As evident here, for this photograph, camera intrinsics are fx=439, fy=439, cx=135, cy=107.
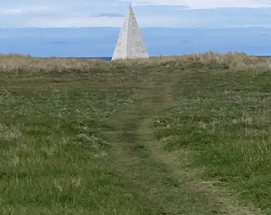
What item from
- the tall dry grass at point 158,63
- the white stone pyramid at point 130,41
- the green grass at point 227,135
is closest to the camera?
the green grass at point 227,135

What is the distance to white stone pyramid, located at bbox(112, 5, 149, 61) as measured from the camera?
135 ft

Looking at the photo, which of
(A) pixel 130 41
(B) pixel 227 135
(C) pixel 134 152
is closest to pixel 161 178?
(C) pixel 134 152

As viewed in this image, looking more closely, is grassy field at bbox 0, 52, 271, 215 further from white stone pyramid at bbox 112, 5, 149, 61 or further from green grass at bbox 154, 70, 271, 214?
white stone pyramid at bbox 112, 5, 149, 61

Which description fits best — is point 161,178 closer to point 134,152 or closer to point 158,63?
point 134,152

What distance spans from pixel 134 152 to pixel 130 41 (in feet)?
107

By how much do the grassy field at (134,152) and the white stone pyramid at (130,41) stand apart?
19.5 meters

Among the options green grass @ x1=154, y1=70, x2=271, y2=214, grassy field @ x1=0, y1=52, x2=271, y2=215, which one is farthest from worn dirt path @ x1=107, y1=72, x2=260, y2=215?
green grass @ x1=154, y1=70, x2=271, y2=214

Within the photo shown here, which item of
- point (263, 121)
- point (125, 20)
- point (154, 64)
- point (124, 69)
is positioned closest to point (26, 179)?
point (263, 121)

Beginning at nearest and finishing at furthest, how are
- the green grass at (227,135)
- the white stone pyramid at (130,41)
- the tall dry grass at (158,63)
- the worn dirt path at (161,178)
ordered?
the worn dirt path at (161,178), the green grass at (227,135), the tall dry grass at (158,63), the white stone pyramid at (130,41)

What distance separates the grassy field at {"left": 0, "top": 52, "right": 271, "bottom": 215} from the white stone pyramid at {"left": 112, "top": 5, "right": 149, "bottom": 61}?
19533 millimetres

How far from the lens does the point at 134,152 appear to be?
9.70 m

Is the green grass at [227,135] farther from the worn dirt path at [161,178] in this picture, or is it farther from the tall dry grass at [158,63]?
the tall dry grass at [158,63]

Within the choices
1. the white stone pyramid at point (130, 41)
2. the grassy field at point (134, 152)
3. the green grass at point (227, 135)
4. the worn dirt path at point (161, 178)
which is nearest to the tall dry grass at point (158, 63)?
the white stone pyramid at point (130, 41)

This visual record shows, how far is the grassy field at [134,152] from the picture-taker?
641 cm
